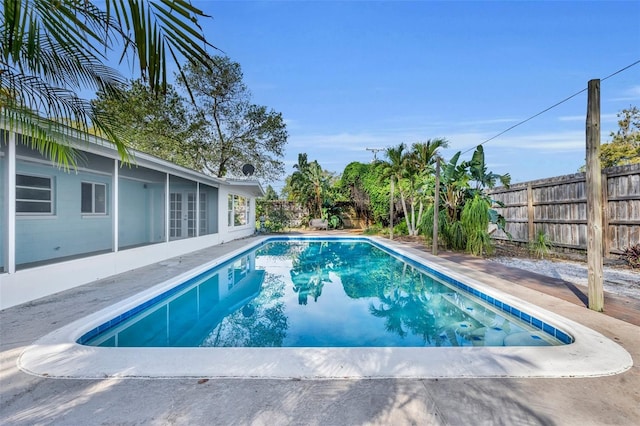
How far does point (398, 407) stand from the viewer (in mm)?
2133

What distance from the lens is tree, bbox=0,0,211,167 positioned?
1.38m

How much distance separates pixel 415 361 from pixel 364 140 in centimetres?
2547

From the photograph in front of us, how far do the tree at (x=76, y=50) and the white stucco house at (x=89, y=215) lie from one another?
1.72 feet

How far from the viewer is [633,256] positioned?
22.0ft

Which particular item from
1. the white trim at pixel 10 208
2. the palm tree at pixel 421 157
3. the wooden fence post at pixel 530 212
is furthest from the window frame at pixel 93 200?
the wooden fence post at pixel 530 212

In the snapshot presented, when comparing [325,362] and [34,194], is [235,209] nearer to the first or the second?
[34,194]

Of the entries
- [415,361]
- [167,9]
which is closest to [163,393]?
[415,361]

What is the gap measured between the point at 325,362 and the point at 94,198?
9.17 metres

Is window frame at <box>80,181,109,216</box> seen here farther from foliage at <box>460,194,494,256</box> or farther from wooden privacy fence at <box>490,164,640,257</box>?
wooden privacy fence at <box>490,164,640,257</box>

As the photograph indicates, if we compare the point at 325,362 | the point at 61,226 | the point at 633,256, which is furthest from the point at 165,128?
the point at 633,256

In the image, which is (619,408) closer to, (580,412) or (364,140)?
(580,412)

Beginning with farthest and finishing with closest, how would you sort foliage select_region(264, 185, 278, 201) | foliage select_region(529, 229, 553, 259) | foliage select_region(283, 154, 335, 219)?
1. foliage select_region(264, 185, 278, 201)
2. foliage select_region(283, 154, 335, 219)
3. foliage select_region(529, 229, 553, 259)

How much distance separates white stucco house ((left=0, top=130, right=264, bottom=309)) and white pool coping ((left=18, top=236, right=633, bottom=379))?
2.07m

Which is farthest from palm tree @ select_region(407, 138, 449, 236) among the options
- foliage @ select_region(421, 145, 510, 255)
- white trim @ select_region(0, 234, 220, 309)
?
white trim @ select_region(0, 234, 220, 309)
